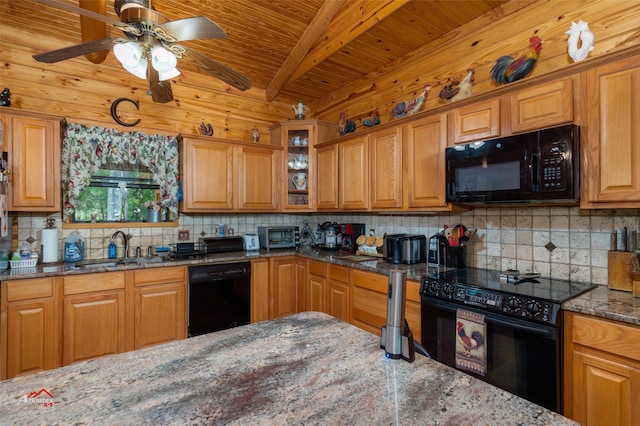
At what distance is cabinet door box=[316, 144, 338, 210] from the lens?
3.50 m

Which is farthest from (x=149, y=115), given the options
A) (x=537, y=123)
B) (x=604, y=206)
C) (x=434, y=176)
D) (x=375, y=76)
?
(x=604, y=206)

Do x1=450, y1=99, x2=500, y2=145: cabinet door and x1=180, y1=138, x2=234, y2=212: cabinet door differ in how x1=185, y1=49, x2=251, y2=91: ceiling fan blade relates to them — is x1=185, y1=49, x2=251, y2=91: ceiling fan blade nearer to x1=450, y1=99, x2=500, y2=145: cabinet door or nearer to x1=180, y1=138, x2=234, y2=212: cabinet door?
x1=450, y1=99, x2=500, y2=145: cabinet door

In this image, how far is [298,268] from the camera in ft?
11.5

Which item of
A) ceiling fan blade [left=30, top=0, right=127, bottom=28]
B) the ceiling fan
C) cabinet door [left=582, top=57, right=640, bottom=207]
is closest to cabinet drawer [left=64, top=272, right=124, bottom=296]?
the ceiling fan

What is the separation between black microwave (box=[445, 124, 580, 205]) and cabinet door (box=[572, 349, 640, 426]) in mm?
826

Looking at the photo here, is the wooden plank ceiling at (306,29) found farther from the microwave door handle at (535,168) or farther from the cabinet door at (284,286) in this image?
the cabinet door at (284,286)

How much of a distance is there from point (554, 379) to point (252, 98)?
3942 mm

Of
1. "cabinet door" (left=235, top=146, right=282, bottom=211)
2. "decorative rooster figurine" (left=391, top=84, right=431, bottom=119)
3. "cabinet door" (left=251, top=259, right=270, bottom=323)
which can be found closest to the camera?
"decorative rooster figurine" (left=391, top=84, right=431, bottom=119)

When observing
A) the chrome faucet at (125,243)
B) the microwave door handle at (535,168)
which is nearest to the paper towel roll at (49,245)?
the chrome faucet at (125,243)

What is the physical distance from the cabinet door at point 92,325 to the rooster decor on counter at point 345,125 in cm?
273

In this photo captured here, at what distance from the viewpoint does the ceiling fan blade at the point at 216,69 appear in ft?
5.41

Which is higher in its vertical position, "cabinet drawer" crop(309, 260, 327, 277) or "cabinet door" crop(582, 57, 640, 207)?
"cabinet door" crop(582, 57, 640, 207)

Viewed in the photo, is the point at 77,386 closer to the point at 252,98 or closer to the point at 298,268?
the point at 298,268

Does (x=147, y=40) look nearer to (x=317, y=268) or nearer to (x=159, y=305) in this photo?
(x=159, y=305)
